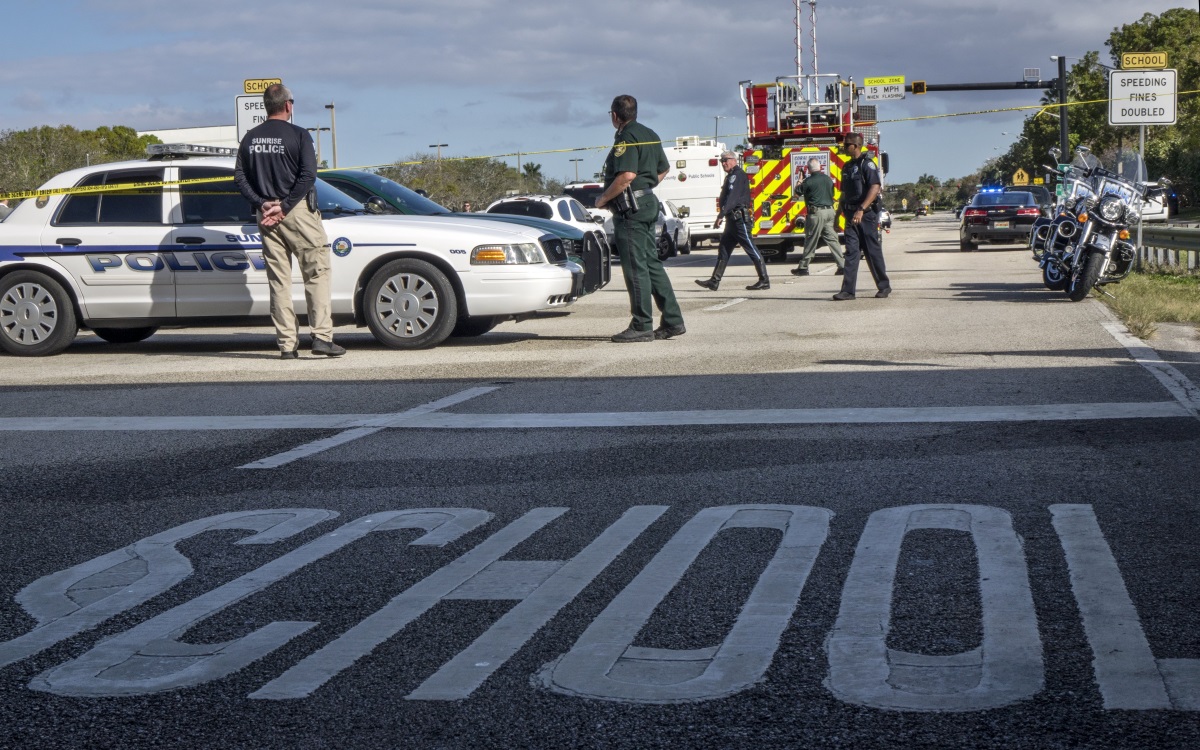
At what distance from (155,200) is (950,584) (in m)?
9.04

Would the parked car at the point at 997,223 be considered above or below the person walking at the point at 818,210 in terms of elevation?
below

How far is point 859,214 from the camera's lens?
15469 millimetres

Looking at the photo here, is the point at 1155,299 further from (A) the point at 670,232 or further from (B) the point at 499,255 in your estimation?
(A) the point at 670,232

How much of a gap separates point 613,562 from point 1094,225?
1170cm

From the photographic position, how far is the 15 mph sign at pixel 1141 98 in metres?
19.3

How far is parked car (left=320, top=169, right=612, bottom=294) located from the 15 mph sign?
31.0ft

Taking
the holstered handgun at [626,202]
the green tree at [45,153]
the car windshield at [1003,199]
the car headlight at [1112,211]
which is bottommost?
the car windshield at [1003,199]

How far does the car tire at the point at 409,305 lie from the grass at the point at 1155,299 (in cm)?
538

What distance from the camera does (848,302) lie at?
15539 millimetres

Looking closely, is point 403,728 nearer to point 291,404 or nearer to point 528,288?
point 291,404

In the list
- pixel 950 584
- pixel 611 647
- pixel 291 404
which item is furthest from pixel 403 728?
pixel 291 404

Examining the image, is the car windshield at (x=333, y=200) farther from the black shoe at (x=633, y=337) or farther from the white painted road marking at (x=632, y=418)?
the white painted road marking at (x=632, y=418)

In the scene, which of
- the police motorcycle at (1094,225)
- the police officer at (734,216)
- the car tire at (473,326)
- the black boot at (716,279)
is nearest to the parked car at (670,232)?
the police officer at (734,216)

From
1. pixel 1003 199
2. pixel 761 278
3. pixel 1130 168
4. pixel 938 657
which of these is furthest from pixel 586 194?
pixel 938 657
